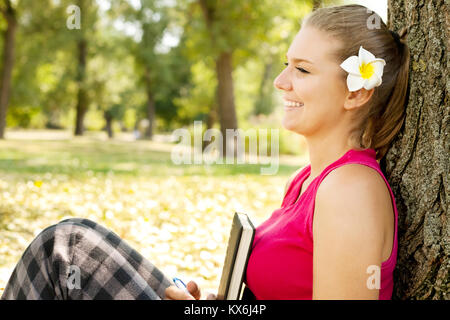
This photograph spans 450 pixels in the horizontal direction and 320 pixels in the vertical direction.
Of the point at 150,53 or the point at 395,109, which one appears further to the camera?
the point at 150,53

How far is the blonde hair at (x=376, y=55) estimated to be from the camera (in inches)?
73.0

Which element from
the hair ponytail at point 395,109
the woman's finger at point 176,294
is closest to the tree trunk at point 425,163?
the hair ponytail at point 395,109

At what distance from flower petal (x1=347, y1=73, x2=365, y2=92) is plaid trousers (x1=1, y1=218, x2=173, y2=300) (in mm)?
1126

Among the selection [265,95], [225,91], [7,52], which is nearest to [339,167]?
[225,91]

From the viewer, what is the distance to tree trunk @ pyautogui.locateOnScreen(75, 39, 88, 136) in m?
30.8

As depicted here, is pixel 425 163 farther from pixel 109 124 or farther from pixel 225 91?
pixel 109 124

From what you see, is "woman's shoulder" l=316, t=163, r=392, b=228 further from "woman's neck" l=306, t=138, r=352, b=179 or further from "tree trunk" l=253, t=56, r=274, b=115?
"tree trunk" l=253, t=56, r=274, b=115

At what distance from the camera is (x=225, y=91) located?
16.8 metres

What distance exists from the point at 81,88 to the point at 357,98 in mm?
31101

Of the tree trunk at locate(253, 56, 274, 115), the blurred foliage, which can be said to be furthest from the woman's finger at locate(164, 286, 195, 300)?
the tree trunk at locate(253, 56, 274, 115)

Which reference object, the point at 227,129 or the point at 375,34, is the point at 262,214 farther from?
the point at 227,129

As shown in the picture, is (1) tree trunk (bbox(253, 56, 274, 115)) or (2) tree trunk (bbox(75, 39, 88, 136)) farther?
(1) tree trunk (bbox(253, 56, 274, 115))

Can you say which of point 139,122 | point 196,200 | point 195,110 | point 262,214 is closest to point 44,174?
point 196,200

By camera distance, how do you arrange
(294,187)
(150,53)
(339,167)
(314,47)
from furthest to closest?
(150,53) < (294,187) < (314,47) < (339,167)
